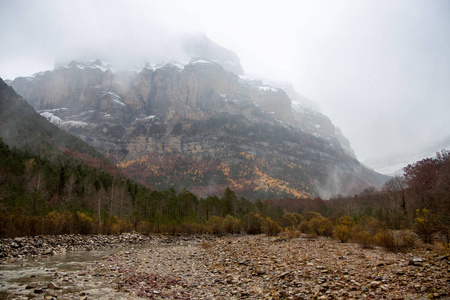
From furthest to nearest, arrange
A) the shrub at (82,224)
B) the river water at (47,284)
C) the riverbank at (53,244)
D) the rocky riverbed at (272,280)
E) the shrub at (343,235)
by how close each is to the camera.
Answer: the shrub at (82,224) → the shrub at (343,235) → the riverbank at (53,244) → the river water at (47,284) → the rocky riverbed at (272,280)

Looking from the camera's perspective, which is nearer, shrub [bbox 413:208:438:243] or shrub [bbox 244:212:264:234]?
shrub [bbox 413:208:438:243]

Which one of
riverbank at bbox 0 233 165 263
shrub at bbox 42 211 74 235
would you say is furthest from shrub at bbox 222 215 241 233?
shrub at bbox 42 211 74 235

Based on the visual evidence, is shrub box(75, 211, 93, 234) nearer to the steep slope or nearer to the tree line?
the tree line

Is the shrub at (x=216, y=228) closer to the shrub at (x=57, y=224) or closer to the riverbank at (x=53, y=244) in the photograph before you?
the riverbank at (x=53, y=244)

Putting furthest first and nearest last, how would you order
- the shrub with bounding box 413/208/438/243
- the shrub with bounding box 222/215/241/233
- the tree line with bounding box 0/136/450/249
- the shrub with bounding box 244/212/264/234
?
the shrub with bounding box 244/212/264/234
the shrub with bounding box 222/215/241/233
the tree line with bounding box 0/136/450/249
the shrub with bounding box 413/208/438/243

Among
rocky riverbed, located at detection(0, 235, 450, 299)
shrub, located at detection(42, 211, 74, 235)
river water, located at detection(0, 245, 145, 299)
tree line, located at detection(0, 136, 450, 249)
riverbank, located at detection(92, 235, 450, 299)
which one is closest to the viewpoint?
riverbank, located at detection(92, 235, 450, 299)

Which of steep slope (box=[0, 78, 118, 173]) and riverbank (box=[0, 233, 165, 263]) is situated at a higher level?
steep slope (box=[0, 78, 118, 173])

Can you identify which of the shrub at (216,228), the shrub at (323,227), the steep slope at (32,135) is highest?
the steep slope at (32,135)

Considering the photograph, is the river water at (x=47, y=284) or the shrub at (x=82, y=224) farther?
the shrub at (x=82, y=224)

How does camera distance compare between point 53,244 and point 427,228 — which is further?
point 53,244

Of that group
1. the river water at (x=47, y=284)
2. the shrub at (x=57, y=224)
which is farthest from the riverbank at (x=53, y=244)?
the river water at (x=47, y=284)

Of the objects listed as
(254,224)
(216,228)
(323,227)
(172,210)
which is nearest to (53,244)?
(216,228)

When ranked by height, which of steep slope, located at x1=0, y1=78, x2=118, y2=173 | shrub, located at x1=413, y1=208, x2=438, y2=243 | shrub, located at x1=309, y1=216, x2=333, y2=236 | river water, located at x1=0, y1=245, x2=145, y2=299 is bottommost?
shrub, located at x1=309, y1=216, x2=333, y2=236

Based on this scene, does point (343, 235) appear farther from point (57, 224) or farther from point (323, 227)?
point (57, 224)
